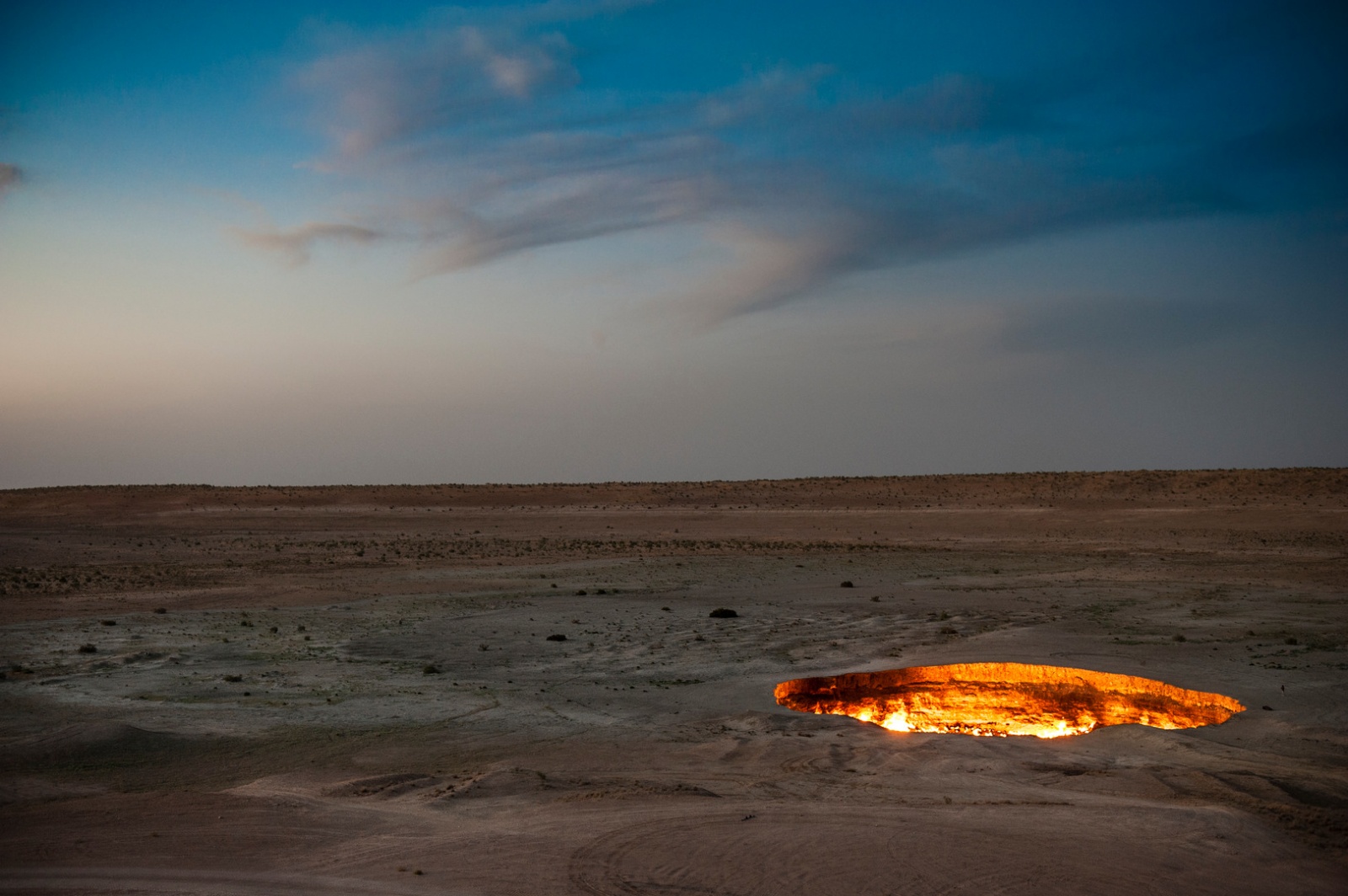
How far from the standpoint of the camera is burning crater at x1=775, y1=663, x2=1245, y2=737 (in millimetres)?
10992

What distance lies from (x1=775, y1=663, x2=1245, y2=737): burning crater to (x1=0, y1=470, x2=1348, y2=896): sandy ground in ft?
1.54

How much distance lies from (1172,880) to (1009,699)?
5922 millimetres

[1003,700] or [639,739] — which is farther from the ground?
[639,739]

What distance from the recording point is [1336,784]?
7.80m

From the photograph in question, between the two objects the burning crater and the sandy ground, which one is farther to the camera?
the burning crater

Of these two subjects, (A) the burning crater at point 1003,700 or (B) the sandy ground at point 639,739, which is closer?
(B) the sandy ground at point 639,739

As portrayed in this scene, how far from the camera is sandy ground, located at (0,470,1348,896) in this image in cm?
656

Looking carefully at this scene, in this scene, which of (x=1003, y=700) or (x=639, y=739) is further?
(x=1003, y=700)

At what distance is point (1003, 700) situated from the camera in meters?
12.1

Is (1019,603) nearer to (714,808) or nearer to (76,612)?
(714,808)

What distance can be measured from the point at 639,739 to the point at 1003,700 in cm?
488

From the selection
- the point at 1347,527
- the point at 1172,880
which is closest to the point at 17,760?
the point at 1172,880

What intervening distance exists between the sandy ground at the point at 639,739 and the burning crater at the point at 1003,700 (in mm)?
468

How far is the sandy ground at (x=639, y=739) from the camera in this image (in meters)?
6.56
